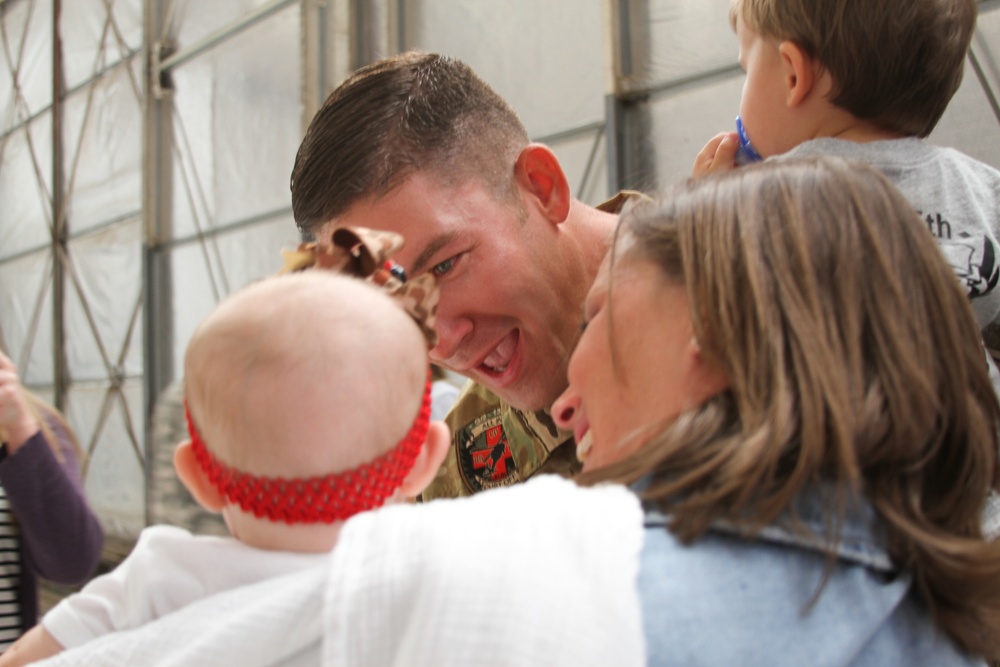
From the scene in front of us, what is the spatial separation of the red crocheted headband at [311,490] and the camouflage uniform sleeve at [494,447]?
33.8 inches

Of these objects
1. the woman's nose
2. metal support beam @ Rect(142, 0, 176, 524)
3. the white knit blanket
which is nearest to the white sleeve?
the white knit blanket

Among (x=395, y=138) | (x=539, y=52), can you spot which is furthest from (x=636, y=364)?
(x=539, y=52)

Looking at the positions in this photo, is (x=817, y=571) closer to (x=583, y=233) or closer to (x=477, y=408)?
(x=583, y=233)

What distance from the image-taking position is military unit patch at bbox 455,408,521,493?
6.08 feet

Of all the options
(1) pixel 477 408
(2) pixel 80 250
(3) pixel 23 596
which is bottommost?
(2) pixel 80 250

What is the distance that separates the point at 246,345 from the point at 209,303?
5.48m

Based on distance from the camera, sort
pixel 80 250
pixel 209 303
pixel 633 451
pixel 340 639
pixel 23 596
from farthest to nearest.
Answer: pixel 80 250, pixel 209 303, pixel 23 596, pixel 633 451, pixel 340 639

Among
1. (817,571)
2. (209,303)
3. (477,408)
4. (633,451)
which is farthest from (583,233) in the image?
(209,303)

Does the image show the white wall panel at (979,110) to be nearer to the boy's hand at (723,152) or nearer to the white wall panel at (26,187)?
the boy's hand at (723,152)

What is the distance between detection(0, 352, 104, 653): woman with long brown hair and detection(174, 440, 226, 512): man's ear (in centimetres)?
115

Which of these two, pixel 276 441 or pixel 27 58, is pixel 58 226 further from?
pixel 276 441

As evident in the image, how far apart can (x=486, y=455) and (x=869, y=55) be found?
1072mm

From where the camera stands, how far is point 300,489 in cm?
85

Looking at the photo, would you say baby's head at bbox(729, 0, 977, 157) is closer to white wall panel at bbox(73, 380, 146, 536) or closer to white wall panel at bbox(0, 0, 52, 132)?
white wall panel at bbox(73, 380, 146, 536)
